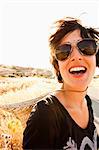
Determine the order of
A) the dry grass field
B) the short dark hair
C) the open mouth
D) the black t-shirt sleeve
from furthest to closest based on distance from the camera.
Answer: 1. the dry grass field
2. the short dark hair
3. the open mouth
4. the black t-shirt sleeve

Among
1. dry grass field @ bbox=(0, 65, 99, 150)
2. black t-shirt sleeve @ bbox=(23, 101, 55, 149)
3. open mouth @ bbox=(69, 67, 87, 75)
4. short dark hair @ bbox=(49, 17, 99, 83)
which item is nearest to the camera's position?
black t-shirt sleeve @ bbox=(23, 101, 55, 149)

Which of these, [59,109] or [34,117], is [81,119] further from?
[34,117]

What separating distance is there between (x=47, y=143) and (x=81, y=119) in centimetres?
48

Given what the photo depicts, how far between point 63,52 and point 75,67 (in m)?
0.14

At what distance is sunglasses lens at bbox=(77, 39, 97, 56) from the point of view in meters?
2.94

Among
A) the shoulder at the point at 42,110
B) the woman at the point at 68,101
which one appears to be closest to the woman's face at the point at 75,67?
the woman at the point at 68,101

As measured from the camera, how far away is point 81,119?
9.78ft

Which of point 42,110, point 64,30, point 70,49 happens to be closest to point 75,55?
point 70,49

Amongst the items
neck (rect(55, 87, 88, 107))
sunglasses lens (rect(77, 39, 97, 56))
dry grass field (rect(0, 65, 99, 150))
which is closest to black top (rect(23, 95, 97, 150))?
neck (rect(55, 87, 88, 107))

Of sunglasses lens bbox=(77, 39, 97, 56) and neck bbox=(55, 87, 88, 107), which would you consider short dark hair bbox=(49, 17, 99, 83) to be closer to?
sunglasses lens bbox=(77, 39, 97, 56)

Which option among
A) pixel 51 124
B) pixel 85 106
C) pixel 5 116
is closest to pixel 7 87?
pixel 5 116

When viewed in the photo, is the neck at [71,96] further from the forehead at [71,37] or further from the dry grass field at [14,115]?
the dry grass field at [14,115]

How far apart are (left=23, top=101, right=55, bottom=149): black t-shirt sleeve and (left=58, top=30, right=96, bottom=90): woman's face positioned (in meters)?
0.37

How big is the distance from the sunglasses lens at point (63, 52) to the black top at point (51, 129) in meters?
0.32
